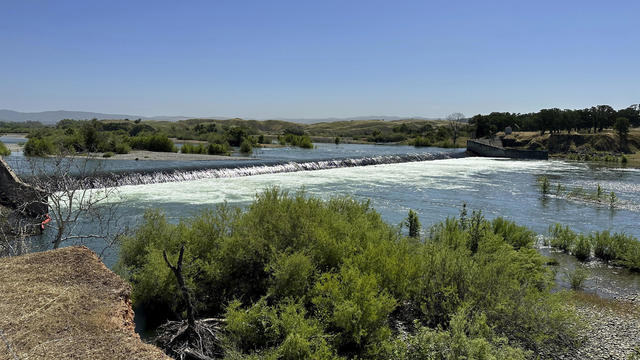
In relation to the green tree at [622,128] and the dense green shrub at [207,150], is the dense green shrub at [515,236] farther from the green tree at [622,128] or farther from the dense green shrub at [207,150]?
the green tree at [622,128]

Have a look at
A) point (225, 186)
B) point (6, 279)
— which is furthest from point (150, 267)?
point (225, 186)

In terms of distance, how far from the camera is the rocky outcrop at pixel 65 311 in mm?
3732

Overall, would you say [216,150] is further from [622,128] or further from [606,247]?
[622,128]

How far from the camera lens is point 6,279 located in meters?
4.88

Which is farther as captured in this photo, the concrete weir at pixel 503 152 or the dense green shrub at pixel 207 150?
the concrete weir at pixel 503 152

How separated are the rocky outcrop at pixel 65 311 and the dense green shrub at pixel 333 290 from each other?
5.39 ft

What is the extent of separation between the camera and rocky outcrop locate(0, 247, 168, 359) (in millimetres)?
3732

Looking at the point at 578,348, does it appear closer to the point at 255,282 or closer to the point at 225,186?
the point at 255,282

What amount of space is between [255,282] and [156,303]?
77.1 inches

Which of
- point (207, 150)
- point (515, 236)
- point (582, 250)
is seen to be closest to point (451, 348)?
point (515, 236)

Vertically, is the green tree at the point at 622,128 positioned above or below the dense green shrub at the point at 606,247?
above

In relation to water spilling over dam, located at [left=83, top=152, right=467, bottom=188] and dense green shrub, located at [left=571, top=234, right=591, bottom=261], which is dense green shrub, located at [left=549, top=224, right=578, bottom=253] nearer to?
dense green shrub, located at [left=571, top=234, right=591, bottom=261]

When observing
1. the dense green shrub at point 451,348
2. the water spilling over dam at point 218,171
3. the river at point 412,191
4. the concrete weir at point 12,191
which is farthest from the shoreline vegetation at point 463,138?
the dense green shrub at point 451,348

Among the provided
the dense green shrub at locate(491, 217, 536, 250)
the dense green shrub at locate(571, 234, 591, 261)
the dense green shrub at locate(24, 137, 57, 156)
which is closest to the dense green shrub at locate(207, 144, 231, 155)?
the dense green shrub at locate(24, 137, 57, 156)
